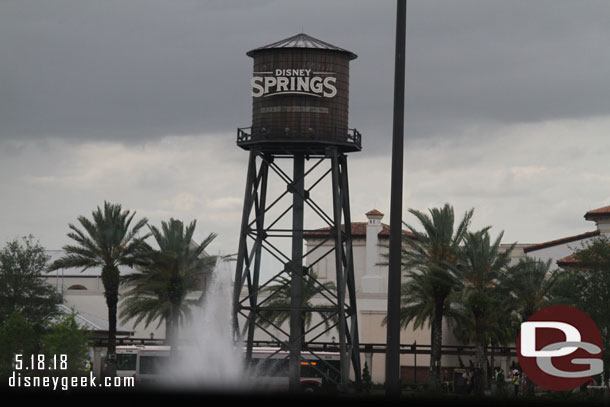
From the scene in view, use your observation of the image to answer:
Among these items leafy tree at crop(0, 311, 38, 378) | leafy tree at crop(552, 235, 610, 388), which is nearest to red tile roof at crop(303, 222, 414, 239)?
leafy tree at crop(0, 311, 38, 378)

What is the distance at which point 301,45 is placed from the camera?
50.9 meters

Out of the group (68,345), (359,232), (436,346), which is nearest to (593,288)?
(436,346)

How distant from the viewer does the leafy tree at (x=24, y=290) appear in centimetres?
6538

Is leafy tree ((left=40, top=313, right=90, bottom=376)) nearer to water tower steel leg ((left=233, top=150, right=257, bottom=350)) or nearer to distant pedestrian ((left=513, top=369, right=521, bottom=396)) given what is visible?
water tower steel leg ((left=233, top=150, right=257, bottom=350))

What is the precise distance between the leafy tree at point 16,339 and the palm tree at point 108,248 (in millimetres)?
5101

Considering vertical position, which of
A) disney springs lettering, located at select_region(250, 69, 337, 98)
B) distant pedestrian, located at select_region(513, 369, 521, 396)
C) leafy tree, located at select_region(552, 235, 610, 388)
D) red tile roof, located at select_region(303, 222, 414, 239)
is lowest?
distant pedestrian, located at select_region(513, 369, 521, 396)

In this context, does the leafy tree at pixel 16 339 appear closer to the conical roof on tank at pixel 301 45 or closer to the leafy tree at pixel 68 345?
the leafy tree at pixel 68 345

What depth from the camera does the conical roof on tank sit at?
50844 millimetres

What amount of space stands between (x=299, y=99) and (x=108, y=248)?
62.3ft

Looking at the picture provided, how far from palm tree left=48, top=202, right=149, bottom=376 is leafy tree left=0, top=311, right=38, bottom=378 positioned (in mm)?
5101

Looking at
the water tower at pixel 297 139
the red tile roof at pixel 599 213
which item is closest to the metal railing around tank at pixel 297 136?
the water tower at pixel 297 139

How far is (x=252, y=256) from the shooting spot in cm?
4953

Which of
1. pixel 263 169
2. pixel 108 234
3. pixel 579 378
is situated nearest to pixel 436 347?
pixel 263 169

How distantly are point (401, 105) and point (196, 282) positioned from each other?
184 ft
